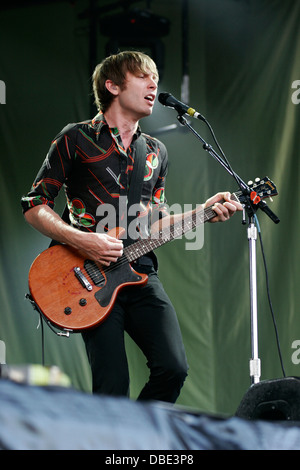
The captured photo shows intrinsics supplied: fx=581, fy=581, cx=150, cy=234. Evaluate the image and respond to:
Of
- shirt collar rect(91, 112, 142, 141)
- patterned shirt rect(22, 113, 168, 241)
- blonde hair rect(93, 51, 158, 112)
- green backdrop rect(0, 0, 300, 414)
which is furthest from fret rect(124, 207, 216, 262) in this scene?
green backdrop rect(0, 0, 300, 414)

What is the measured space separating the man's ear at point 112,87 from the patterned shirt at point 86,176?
24 centimetres

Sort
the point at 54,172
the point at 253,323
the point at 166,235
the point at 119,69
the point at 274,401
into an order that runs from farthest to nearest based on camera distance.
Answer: the point at 119,69 → the point at 166,235 → the point at 54,172 → the point at 253,323 → the point at 274,401

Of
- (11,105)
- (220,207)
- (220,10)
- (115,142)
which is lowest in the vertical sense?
(220,207)

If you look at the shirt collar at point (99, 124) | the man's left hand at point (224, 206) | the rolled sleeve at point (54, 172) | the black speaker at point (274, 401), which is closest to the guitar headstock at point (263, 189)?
the man's left hand at point (224, 206)

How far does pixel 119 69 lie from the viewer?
10.4 ft

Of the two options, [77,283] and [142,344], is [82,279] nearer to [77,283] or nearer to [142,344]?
[77,283]

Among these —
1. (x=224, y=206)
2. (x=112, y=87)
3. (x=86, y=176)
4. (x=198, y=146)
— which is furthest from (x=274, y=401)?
(x=198, y=146)

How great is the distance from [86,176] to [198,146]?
1.80m

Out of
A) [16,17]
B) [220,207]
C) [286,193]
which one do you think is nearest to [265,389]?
[220,207]

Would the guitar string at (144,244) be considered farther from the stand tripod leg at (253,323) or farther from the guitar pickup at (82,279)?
the stand tripod leg at (253,323)

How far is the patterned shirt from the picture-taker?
2904 mm

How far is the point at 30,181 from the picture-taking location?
14.9 feet
